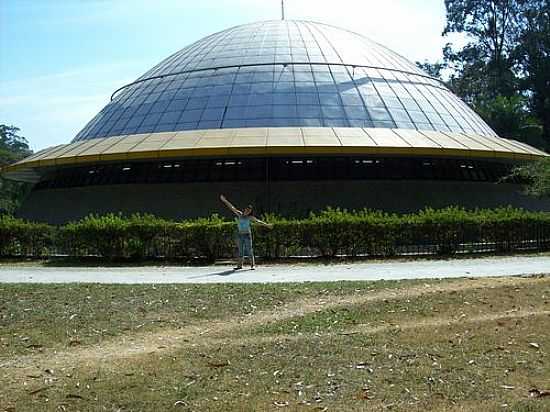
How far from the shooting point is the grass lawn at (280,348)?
23.6 feet

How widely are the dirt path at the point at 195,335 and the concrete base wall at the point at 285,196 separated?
1338cm

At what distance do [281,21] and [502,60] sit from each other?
89.4ft

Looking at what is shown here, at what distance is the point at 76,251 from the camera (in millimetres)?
20500

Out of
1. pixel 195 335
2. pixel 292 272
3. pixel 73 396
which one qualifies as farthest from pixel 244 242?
pixel 73 396

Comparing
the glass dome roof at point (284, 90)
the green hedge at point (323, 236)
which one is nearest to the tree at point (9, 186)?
the glass dome roof at point (284, 90)

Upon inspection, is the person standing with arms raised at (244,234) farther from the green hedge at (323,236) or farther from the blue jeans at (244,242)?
the green hedge at (323,236)

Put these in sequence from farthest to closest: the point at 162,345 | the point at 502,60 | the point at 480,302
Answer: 1. the point at 502,60
2. the point at 480,302
3. the point at 162,345

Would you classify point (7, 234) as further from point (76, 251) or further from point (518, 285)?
point (518, 285)

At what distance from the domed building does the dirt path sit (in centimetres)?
1199

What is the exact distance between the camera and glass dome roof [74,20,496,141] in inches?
1063

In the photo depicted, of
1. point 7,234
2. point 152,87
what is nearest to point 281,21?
point 152,87

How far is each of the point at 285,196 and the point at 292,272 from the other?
30.6 ft

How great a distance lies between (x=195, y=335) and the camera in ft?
31.4

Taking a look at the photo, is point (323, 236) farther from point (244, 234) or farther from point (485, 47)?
point (485, 47)
